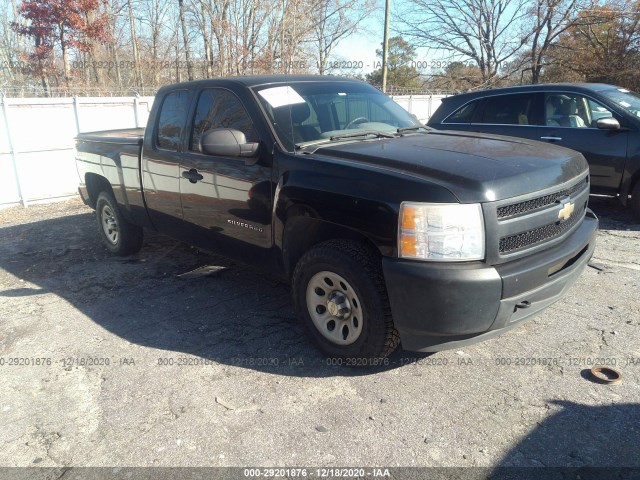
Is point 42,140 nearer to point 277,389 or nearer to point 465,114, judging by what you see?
point 465,114

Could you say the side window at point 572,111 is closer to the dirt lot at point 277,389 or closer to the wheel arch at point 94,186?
the dirt lot at point 277,389

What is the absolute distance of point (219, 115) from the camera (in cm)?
414

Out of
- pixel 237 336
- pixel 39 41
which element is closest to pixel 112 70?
pixel 39 41

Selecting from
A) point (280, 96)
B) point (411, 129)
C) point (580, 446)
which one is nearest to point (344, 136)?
point (280, 96)

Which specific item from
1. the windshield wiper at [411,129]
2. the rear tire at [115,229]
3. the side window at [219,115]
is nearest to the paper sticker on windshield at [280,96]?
the side window at [219,115]

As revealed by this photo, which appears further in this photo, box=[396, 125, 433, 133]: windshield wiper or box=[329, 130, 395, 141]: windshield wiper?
box=[396, 125, 433, 133]: windshield wiper

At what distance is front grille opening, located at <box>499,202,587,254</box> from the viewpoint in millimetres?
2818

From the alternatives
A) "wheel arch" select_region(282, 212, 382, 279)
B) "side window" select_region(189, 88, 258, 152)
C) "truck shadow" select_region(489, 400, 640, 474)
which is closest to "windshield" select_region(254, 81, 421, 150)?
"side window" select_region(189, 88, 258, 152)

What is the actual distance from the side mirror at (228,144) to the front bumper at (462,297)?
4.61 ft

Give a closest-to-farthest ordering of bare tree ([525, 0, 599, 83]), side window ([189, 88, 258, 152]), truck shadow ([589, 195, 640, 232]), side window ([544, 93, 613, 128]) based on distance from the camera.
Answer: side window ([189, 88, 258, 152]) < truck shadow ([589, 195, 640, 232]) < side window ([544, 93, 613, 128]) < bare tree ([525, 0, 599, 83])

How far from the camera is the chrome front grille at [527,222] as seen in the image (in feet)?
8.95

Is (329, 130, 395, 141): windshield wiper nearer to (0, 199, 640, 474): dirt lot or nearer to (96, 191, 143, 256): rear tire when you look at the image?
(0, 199, 640, 474): dirt lot

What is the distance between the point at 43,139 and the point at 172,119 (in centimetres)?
671

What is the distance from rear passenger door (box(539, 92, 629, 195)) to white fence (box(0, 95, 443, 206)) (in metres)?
8.65
